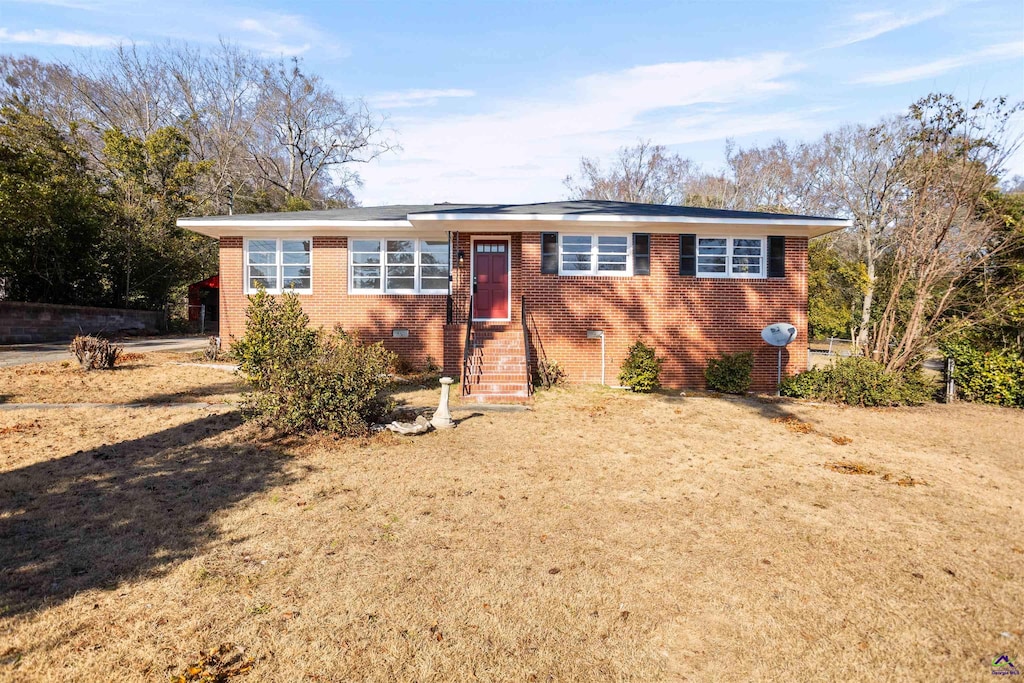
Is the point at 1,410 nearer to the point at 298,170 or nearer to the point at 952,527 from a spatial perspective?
the point at 952,527

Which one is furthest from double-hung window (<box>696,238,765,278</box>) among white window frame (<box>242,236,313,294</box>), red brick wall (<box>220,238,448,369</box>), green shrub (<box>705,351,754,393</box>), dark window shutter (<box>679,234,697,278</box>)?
white window frame (<box>242,236,313,294</box>)

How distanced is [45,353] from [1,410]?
718 centimetres

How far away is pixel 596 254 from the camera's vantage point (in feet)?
40.1

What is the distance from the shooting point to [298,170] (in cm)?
3878

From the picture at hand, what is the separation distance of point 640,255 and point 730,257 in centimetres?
212

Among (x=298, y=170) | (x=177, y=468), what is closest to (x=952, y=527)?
(x=177, y=468)

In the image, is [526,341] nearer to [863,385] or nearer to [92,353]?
[863,385]

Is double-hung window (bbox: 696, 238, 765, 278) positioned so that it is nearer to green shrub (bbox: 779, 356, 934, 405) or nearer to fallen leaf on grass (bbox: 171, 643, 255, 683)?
green shrub (bbox: 779, 356, 934, 405)

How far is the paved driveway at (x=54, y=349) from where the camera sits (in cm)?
1216

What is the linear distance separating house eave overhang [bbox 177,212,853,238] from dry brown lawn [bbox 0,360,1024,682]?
580cm

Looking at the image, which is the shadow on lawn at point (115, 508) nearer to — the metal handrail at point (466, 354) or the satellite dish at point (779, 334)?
the metal handrail at point (466, 354)

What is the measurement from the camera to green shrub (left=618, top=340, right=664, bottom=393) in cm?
1103

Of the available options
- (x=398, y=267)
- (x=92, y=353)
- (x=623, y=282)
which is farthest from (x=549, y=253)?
(x=92, y=353)

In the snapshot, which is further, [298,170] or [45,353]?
[298,170]
